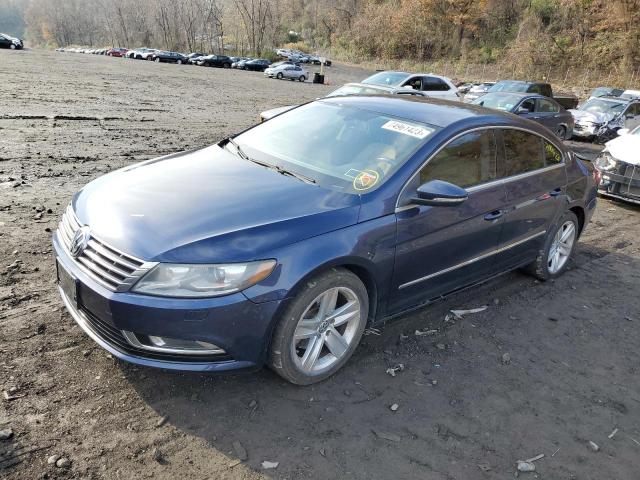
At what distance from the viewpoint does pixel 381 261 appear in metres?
3.24

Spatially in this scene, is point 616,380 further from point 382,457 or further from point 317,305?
point 317,305

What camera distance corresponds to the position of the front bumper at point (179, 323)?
2602mm

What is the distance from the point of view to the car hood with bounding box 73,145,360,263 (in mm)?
2709

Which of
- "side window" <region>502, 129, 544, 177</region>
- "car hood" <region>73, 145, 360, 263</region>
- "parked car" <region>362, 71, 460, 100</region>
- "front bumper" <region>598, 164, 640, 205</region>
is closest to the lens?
"car hood" <region>73, 145, 360, 263</region>

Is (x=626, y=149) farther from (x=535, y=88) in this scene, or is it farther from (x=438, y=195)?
(x=535, y=88)

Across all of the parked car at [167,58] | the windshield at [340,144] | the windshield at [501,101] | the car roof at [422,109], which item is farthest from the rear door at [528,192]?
the parked car at [167,58]

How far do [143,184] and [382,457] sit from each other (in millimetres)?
2257

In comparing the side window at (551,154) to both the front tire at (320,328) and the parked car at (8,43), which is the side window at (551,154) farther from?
the parked car at (8,43)

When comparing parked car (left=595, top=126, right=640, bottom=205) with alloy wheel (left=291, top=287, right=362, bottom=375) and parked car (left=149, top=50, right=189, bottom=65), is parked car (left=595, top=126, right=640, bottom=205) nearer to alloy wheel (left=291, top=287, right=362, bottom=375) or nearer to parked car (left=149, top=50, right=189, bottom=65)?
alloy wheel (left=291, top=287, right=362, bottom=375)

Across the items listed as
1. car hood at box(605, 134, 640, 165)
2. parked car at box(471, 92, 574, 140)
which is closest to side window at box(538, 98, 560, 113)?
parked car at box(471, 92, 574, 140)

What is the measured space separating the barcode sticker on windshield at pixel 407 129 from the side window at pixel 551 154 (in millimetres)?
1634

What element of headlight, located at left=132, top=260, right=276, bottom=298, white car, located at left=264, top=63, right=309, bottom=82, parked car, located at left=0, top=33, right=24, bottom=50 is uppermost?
headlight, located at left=132, top=260, right=276, bottom=298

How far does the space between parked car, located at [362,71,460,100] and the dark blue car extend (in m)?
11.0

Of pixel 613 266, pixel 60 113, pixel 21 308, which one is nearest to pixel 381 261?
pixel 21 308
